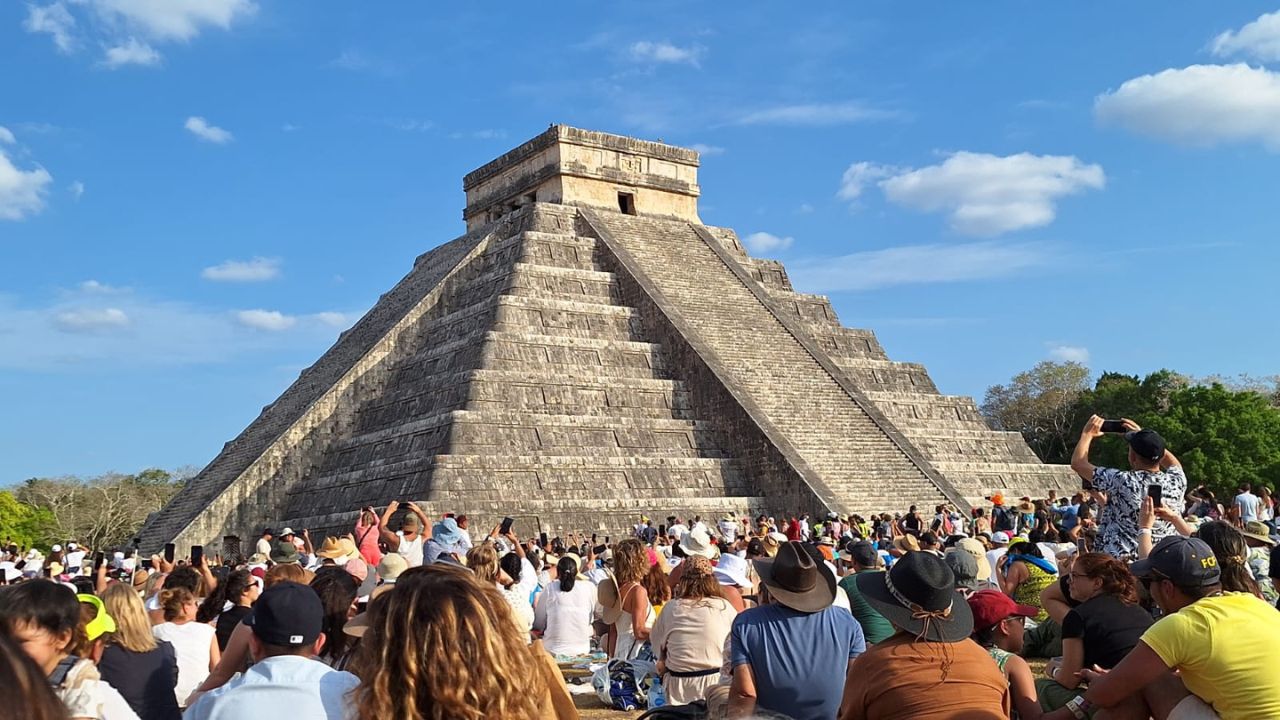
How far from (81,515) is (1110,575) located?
51881 millimetres

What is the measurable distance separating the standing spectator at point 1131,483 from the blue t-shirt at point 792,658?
322cm

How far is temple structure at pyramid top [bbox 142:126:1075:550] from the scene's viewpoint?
22.5m

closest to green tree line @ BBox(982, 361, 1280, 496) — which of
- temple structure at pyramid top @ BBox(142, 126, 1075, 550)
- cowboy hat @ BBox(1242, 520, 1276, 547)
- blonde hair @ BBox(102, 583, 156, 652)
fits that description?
temple structure at pyramid top @ BBox(142, 126, 1075, 550)

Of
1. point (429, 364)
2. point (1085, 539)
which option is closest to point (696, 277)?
point (429, 364)

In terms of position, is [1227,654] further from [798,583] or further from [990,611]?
[798,583]

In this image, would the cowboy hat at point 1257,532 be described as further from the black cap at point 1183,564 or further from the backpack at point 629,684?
the backpack at point 629,684

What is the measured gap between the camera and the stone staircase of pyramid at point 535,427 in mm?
21656

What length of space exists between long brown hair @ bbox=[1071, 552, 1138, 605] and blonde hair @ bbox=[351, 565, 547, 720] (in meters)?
3.54

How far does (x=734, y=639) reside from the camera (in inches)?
194

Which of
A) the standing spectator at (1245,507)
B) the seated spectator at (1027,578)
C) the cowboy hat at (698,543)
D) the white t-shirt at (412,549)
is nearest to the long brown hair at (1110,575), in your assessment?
the seated spectator at (1027,578)

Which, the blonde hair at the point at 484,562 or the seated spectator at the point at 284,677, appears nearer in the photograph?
the seated spectator at the point at 284,677

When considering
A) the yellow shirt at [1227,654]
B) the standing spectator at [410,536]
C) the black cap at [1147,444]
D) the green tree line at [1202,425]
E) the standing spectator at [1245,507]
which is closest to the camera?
the yellow shirt at [1227,654]

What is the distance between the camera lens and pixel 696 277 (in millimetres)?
30281

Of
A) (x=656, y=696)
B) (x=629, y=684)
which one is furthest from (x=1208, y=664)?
(x=629, y=684)
